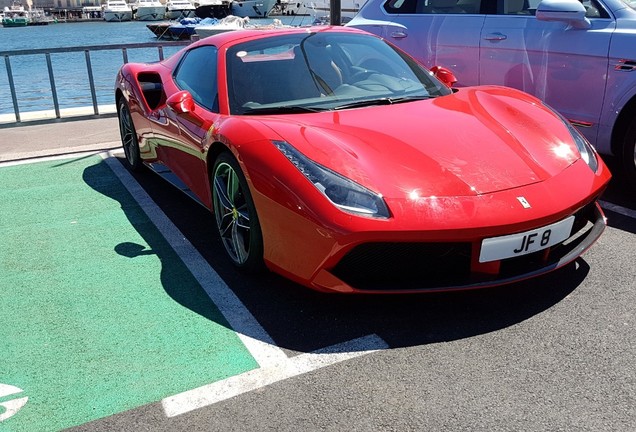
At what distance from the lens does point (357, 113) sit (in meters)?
3.45

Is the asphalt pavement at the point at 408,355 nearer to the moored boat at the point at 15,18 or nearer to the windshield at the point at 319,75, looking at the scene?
the windshield at the point at 319,75

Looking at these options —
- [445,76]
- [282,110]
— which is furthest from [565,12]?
[282,110]

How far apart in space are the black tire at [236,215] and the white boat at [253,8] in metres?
82.6

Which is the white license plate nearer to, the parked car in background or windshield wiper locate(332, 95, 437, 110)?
windshield wiper locate(332, 95, 437, 110)

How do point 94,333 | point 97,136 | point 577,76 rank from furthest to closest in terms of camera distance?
point 97,136 → point 577,76 → point 94,333

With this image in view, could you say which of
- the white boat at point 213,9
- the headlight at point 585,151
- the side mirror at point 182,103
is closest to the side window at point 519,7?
the headlight at point 585,151

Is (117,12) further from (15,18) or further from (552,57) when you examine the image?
(552,57)

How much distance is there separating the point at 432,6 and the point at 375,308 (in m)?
3.79

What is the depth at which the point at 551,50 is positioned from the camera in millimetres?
4703

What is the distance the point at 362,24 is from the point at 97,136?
3.34m

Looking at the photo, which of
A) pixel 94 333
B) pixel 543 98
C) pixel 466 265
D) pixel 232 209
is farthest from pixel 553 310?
pixel 543 98

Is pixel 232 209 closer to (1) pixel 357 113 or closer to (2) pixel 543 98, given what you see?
(1) pixel 357 113

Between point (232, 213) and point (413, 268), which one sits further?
point (232, 213)

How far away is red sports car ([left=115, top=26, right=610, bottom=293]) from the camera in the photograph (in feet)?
8.66
